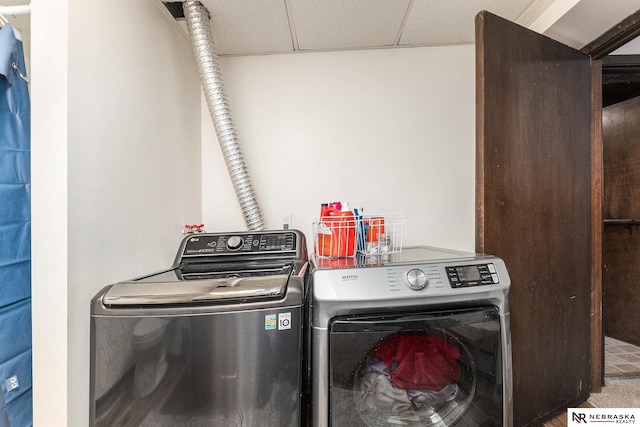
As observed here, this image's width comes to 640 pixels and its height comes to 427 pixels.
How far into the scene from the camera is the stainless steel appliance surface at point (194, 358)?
2.81 ft

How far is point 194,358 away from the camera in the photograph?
2.81 feet

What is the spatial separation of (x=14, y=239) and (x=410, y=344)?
128 centimetres

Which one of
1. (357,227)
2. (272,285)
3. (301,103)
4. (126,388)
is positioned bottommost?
(126,388)

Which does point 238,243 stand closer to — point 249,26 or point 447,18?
point 249,26

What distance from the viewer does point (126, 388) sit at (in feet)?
2.82

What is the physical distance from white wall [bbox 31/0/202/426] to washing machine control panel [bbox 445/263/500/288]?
3.95ft

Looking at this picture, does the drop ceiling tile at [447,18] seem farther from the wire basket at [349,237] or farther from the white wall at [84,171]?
the white wall at [84,171]

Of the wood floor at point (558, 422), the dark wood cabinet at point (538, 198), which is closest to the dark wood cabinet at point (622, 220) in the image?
the dark wood cabinet at point (538, 198)

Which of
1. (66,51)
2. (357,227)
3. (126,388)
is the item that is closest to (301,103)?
(357,227)

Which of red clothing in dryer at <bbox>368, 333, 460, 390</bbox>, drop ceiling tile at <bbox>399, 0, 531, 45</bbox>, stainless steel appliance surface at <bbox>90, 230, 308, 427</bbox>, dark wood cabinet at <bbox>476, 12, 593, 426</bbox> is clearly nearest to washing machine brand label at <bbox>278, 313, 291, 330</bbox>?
stainless steel appliance surface at <bbox>90, 230, 308, 427</bbox>

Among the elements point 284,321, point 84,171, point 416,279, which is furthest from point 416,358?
point 84,171

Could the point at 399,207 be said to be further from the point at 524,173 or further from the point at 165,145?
the point at 165,145

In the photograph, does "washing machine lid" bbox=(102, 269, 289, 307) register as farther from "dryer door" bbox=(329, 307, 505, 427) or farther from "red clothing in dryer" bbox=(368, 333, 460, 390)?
"red clothing in dryer" bbox=(368, 333, 460, 390)

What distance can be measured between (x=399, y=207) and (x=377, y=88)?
779 mm
